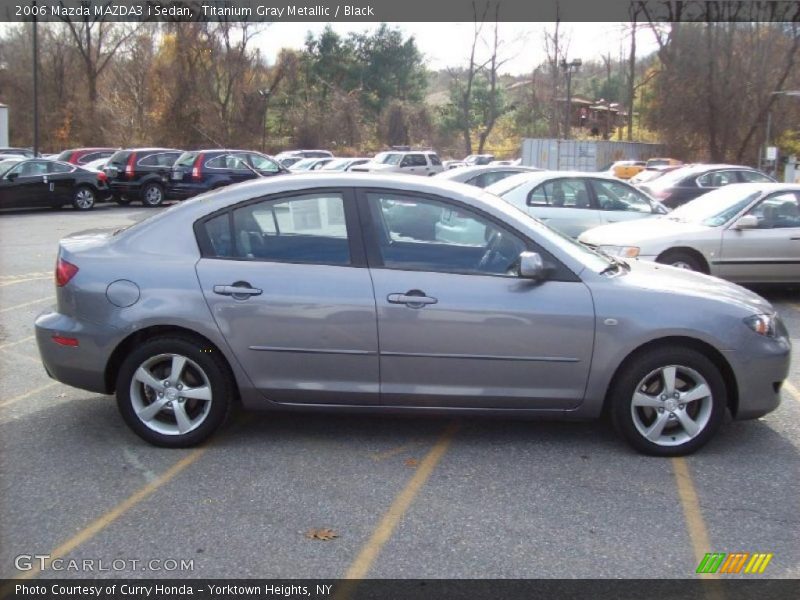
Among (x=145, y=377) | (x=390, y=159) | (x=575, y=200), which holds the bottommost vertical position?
(x=145, y=377)

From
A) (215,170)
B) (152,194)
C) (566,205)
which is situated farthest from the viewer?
(152,194)

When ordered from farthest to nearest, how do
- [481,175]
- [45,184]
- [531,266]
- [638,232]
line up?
[45,184] < [481,175] < [638,232] < [531,266]

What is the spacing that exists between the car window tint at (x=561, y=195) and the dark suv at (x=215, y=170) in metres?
11.7

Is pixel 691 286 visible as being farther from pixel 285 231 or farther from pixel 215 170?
pixel 215 170

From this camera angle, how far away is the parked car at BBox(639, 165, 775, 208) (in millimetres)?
16953

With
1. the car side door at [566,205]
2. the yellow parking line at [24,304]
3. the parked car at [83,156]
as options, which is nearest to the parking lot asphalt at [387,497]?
the yellow parking line at [24,304]

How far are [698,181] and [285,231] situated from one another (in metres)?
14.3

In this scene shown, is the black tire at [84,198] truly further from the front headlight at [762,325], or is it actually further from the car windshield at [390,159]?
the front headlight at [762,325]

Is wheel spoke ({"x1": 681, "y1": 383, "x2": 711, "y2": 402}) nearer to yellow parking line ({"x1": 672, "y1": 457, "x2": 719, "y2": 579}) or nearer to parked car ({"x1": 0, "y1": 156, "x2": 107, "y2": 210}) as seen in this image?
yellow parking line ({"x1": 672, "y1": 457, "x2": 719, "y2": 579})

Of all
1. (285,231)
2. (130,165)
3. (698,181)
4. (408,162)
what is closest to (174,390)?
(285,231)

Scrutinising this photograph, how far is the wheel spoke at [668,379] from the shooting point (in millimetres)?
4551

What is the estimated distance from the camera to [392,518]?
12.7ft

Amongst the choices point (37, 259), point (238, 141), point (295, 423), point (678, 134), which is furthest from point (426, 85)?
point (295, 423)

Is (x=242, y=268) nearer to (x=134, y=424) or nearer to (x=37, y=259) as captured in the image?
(x=134, y=424)
